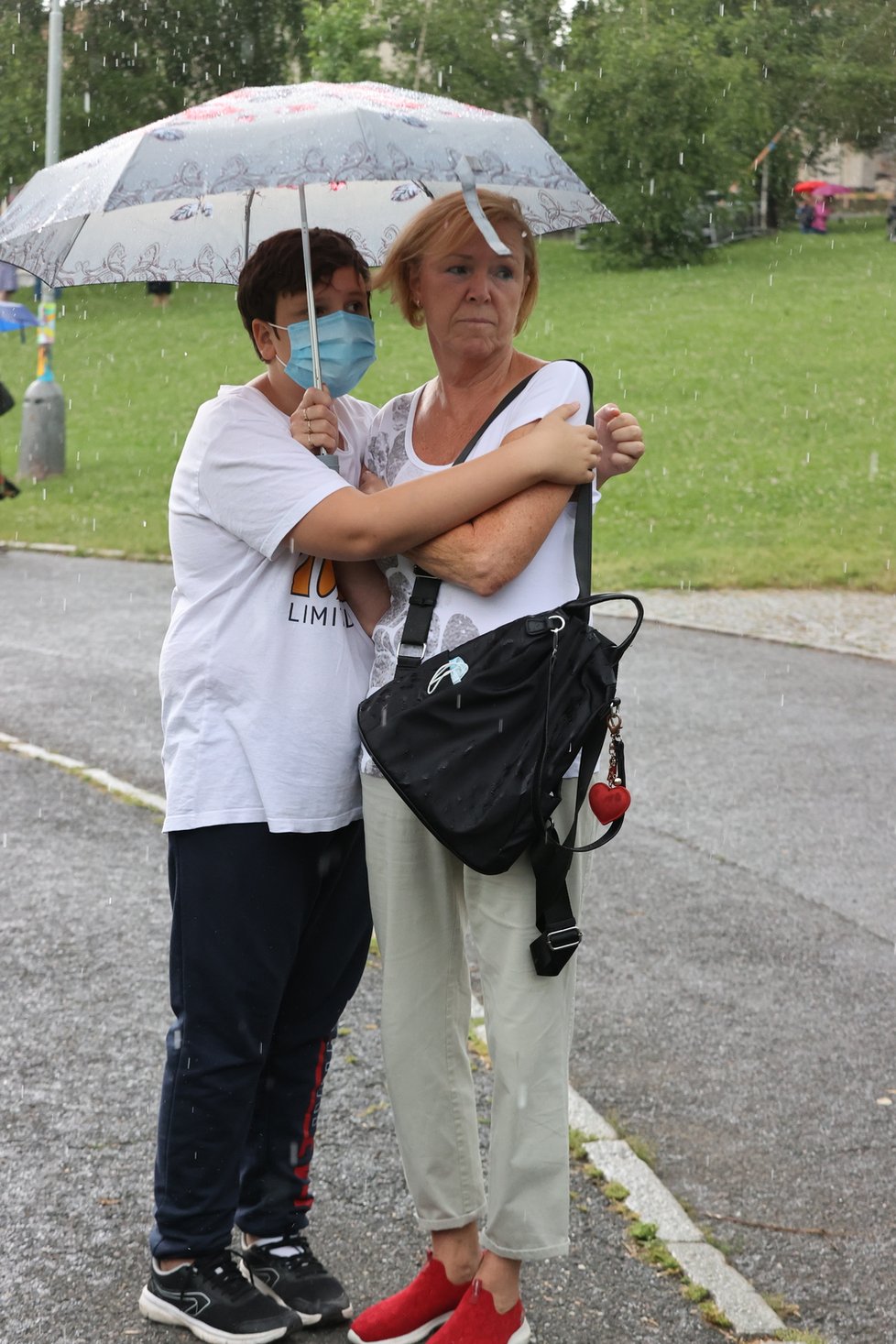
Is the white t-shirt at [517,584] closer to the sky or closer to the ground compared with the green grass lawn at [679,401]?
closer to the sky

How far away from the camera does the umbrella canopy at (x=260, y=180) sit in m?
2.91

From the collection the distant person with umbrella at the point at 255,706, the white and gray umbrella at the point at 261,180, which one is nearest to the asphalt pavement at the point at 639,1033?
the distant person with umbrella at the point at 255,706

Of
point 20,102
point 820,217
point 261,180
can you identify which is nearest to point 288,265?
point 261,180

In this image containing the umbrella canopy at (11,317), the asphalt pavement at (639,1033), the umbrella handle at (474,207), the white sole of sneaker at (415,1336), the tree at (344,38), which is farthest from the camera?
the tree at (344,38)

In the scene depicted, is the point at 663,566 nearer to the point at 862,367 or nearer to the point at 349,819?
the point at 349,819

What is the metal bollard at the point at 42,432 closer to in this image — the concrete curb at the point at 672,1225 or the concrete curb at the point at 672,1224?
the concrete curb at the point at 672,1224

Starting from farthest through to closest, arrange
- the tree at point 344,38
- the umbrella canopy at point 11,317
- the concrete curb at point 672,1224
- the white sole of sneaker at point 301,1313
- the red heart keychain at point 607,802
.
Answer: the tree at point 344,38, the umbrella canopy at point 11,317, the concrete curb at point 672,1224, the white sole of sneaker at point 301,1313, the red heart keychain at point 607,802

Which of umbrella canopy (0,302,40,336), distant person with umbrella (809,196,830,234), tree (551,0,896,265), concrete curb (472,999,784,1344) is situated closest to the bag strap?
concrete curb (472,999,784,1344)

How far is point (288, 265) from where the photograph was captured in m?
3.16

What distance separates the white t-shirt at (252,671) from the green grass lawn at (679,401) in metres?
2.62

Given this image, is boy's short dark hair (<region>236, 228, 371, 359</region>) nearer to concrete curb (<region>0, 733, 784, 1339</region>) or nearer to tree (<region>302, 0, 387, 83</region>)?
concrete curb (<region>0, 733, 784, 1339</region>)

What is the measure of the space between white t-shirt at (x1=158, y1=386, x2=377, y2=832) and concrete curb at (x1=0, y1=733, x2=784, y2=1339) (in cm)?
134

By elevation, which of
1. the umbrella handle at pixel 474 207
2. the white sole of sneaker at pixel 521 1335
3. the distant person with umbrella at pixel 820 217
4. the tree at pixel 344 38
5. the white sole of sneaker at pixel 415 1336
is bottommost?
the white sole of sneaker at pixel 415 1336

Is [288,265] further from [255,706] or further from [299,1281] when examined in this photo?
[299,1281]
